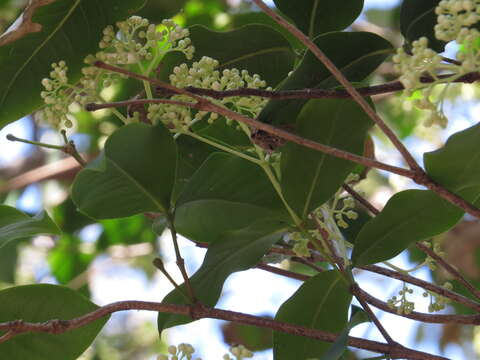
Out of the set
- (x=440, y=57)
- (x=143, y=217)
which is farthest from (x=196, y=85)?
(x=143, y=217)

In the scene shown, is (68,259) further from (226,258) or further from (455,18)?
(455,18)

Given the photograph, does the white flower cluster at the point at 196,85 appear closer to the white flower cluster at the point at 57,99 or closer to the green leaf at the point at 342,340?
the white flower cluster at the point at 57,99

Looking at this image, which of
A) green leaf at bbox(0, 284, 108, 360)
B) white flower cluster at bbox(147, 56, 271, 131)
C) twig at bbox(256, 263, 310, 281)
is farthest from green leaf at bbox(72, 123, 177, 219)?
twig at bbox(256, 263, 310, 281)

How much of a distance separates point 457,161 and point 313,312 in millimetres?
316

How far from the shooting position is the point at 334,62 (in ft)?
3.15

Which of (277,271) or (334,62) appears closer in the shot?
(334,62)

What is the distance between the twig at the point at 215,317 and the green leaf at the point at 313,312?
0.36 feet

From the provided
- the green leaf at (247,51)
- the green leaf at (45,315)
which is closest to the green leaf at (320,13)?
the green leaf at (247,51)

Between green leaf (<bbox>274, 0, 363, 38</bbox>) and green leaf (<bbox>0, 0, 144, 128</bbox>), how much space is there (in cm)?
23

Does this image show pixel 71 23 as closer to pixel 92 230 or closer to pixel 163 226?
pixel 163 226

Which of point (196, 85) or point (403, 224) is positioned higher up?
point (196, 85)

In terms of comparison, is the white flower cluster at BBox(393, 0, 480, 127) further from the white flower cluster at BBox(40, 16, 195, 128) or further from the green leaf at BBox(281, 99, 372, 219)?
the white flower cluster at BBox(40, 16, 195, 128)

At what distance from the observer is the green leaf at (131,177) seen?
902mm

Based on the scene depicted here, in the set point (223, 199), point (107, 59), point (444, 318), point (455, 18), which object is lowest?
point (444, 318)
